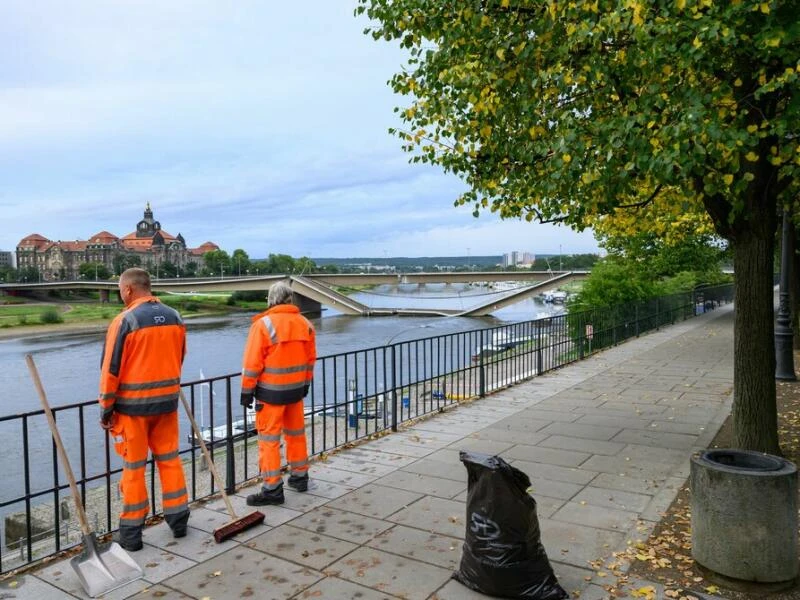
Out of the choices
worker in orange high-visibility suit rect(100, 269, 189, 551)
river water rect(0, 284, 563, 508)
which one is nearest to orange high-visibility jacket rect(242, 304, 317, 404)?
worker in orange high-visibility suit rect(100, 269, 189, 551)

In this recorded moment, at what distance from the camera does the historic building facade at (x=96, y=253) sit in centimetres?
13625

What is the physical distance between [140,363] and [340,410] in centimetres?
1227

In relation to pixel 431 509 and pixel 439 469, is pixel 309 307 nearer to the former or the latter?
pixel 439 469

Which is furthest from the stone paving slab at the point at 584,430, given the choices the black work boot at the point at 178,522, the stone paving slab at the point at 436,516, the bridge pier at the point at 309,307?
the bridge pier at the point at 309,307

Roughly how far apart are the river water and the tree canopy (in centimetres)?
597

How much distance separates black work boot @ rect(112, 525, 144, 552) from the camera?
168 inches

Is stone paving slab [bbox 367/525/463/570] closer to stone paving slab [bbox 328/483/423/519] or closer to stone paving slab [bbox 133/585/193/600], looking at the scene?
stone paving slab [bbox 328/483/423/519]

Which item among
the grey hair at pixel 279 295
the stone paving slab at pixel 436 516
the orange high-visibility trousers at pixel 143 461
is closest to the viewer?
the orange high-visibility trousers at pixel 143 461

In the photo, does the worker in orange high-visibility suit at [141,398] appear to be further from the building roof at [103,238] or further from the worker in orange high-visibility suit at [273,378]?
the building roof at [103,238]

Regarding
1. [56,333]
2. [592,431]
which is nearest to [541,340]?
[592,431]

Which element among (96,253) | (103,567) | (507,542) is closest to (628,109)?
(507,542)

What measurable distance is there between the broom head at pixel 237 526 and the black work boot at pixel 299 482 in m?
0.68

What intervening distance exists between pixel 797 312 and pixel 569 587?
14149 mm

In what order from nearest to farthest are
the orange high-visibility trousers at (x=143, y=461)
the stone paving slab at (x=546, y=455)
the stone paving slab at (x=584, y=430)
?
the orange high-visibility trousers at (x=143, y=461)
the stone paving slab at (x=546, y=455)
the stone paving slab at (x=584, y=430)
